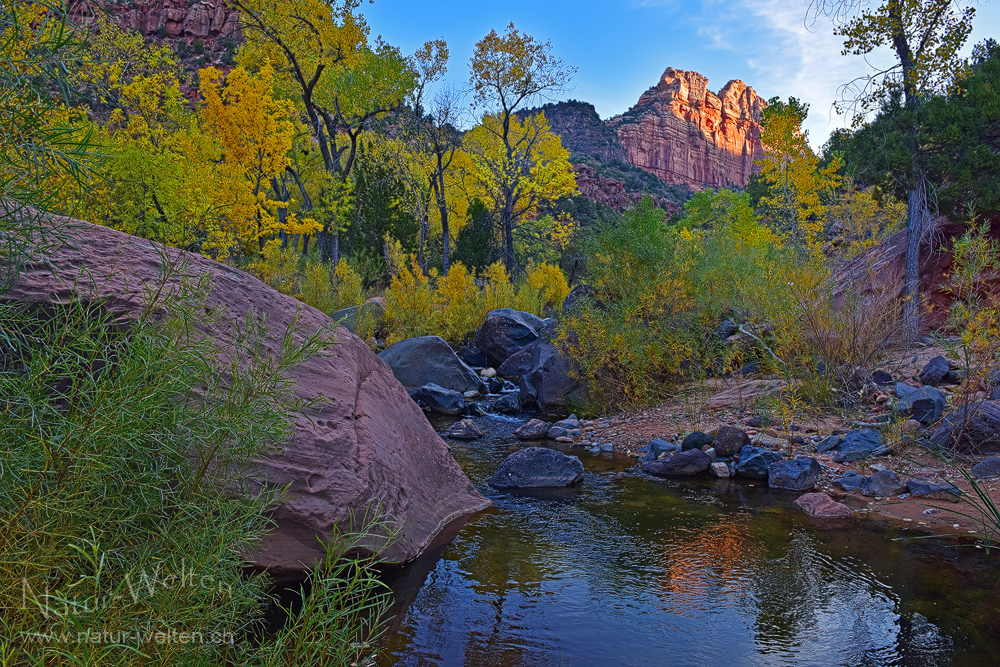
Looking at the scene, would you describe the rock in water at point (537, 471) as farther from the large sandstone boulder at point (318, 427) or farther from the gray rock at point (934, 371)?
the gray rock at point (934, 371)

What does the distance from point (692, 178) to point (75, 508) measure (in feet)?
375

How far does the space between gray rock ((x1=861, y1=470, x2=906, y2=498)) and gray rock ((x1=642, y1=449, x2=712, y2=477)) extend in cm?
148

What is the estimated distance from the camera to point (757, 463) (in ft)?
20.4

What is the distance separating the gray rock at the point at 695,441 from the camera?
688 centimetres

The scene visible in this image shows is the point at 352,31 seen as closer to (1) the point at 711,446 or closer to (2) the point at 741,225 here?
(2) the point at 741,225

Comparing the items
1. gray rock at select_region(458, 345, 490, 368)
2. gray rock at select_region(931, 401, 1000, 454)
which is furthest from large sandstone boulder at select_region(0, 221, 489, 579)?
gray rock at select_region(458, 345, 490, 368)

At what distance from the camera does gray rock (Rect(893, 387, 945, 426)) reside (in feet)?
20.5

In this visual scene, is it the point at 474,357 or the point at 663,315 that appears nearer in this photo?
the point at 663,315

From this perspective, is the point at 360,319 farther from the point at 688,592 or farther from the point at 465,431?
the point at 688,592

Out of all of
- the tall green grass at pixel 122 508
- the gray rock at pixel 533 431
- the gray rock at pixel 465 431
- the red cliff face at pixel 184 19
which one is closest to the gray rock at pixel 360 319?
the gray rock at pixel 465 431

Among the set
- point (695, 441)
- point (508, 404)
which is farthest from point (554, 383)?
point (695, 441)

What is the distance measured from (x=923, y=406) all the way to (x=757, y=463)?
1.91 m

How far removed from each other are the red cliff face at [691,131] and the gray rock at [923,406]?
311ft

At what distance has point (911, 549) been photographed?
4.38 metres
